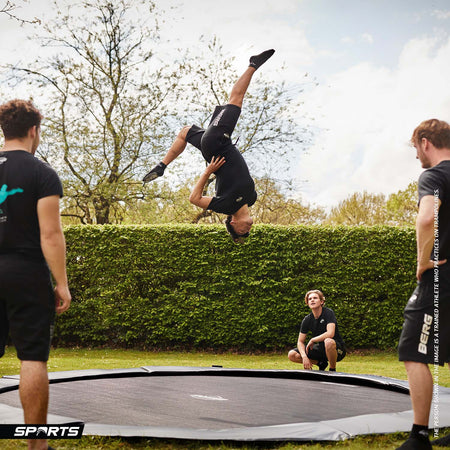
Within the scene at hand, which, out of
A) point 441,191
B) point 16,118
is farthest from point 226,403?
point 16,118

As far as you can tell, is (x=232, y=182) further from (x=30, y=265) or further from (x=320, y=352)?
(x=320, y=352)

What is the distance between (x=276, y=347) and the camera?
30.8ft

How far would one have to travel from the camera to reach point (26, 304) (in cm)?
235

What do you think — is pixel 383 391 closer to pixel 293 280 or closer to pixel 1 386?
pixel 1 386

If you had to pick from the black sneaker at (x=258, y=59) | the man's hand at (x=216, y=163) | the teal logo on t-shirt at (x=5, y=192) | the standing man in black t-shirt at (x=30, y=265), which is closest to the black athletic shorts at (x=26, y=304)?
the standing man in black t-shirt at (x=30, y=265)

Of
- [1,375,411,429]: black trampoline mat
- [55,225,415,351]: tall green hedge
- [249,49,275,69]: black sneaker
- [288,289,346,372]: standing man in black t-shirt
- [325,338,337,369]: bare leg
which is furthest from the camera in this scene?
[55,225,415,351]: tall green hedge

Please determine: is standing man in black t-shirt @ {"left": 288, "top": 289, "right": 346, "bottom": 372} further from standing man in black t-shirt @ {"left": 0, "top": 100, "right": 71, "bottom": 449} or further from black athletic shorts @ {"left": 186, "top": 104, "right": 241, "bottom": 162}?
standing man in black t-shirt @ {"left": 0, "top": 100, "right": 71, "bottom": 449}

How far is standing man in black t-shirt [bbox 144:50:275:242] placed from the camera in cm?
377

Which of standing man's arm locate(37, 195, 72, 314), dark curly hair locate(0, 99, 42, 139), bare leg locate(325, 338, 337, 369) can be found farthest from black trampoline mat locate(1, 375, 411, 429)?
dark curly hair locate(0, 99, 42, 139)

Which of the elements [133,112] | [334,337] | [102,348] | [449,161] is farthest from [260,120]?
[449,161]

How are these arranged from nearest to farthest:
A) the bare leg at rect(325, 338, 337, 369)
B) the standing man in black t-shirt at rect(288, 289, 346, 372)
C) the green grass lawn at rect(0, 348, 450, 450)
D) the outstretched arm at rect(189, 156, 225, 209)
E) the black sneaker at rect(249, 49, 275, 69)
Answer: the outstretched arm at rect(189, 156, 225, 209) → the black sneaker at rect(249, 49, 275, 69) → the bare leg at rect(325, 338, 337, 369) → the standing man in black t-shirt at rect(288, 289, 346, 372) → the green grass lawn at rect(0, 348, 450, 450)

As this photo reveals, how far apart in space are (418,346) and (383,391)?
85.2 inches

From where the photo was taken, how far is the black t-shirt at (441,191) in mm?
2545

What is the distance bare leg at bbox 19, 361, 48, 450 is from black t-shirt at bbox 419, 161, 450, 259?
6.07ft
